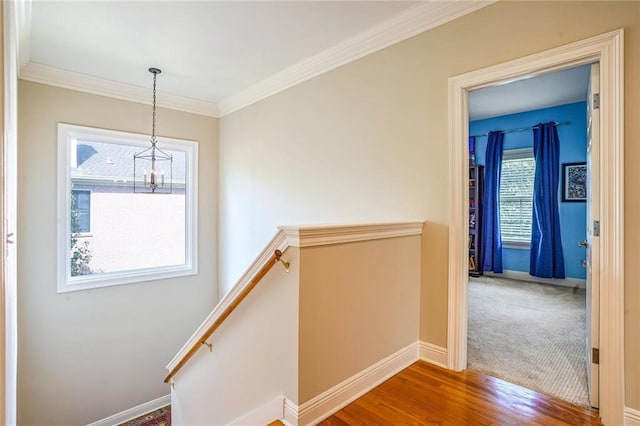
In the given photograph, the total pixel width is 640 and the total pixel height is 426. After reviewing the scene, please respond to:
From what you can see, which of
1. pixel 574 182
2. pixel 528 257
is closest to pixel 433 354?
pixel 528 257

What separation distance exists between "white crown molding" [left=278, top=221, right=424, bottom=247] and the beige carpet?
3.73 feet

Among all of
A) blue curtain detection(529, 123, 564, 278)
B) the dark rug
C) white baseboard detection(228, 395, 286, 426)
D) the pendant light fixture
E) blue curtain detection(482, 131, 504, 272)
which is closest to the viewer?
white baseboard detection(228, 395, 286, 426)

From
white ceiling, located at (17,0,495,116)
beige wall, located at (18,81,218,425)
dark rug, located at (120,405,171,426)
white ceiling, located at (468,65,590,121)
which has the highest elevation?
white ceiling, located at (468,65,590,121)

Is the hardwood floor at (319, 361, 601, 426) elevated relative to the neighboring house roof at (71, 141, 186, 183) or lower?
lower

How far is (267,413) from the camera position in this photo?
171cm

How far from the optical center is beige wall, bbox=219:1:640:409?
1.66 m

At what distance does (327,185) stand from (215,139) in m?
2.36

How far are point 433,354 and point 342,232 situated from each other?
128 cm

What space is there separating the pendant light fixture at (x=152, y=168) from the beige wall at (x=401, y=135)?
42.6 inches

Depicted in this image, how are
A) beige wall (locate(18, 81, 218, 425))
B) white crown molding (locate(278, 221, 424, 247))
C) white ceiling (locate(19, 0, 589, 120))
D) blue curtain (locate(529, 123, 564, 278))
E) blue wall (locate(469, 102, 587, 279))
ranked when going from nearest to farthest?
white crown molding (locate(278, 221, 424, 247)) → white ceiling (locate(19, 0, 589, 120)) → beige wall (locate(18, 81, 218, 425)) → blue wall (locate(469, 102, 587, 279)) → blue curtain (locate(529, 123, 564, 278))

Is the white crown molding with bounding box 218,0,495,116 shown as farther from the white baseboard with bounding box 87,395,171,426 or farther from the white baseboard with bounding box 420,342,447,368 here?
the white baseboard with bounding box 87,395,171,426

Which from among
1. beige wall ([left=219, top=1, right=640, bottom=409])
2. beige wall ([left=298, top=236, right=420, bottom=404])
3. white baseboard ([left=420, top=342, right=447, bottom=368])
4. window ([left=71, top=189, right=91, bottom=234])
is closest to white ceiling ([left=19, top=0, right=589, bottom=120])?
beige wall ([left=219, top=1, right=640, bottom=409])

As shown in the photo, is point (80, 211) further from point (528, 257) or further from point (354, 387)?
point (528, 257)

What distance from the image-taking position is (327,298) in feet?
5.65
